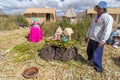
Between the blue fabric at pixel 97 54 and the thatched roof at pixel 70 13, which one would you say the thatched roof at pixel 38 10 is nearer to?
the thatched roof at pixel 70 13

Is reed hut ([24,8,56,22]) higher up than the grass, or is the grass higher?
reed hut ([24,8,56,22])

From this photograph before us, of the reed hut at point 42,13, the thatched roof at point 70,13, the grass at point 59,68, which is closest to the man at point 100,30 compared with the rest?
the grass at point 59,68

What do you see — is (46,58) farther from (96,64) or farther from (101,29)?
(101,29)

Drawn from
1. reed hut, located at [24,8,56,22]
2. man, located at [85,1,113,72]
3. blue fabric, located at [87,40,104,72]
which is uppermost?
reed hut, located at [24,8,56,22]

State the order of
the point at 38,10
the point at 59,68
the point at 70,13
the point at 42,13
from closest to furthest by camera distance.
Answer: the point at 59,68 → the point at 70,13 → the point at 42,13 → the point at 38,10

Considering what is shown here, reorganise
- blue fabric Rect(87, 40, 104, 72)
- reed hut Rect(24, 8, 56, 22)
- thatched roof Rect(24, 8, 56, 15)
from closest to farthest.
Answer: blue fabric Rect(87, 40, 104, 72) < reed hut Rect(24, 8, 56, 22) < thatched roof Rect(24, 8, 56, 15)

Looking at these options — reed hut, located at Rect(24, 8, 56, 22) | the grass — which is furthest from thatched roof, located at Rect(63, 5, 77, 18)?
the grass

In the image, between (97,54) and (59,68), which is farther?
(59,68)

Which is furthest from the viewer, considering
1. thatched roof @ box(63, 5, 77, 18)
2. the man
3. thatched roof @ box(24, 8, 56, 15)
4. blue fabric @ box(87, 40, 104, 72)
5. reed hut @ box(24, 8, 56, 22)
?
thatched roof @ box(24, 8, 56, 15)

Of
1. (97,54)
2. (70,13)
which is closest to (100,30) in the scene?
(97,54)

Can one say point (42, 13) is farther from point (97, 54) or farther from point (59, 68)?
point (97, 54)

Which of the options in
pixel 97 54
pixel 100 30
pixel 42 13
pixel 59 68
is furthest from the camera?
pixel 42 13

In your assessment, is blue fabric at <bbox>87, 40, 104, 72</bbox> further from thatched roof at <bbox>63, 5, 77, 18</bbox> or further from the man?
thatched roof at <bbox>63, 5, 77, 18</bbox>

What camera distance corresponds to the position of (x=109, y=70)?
10.4ft
